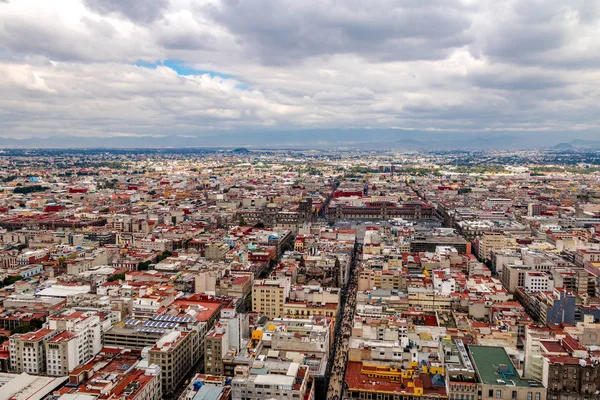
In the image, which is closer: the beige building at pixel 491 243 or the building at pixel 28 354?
the building at pixel 28 354

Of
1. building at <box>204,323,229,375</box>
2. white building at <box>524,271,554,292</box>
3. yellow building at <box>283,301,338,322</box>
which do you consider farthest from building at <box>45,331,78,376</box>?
white building at <box>524,271,554,292</box>

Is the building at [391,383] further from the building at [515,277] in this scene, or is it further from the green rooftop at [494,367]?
the building at [515,277]

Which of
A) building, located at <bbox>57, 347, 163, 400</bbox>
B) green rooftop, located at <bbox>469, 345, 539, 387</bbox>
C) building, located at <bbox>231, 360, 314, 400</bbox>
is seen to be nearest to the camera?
building, located at <bbox>231, 360, 314, 400</bbox>

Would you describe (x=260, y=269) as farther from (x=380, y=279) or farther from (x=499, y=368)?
(x=499, y=368)

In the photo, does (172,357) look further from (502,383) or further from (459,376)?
(502,383)

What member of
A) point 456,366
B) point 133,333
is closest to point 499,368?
point 456,366

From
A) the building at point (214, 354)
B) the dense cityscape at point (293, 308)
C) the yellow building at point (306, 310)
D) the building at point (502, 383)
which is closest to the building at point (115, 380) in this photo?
the dense cityscape at point (293, 308)

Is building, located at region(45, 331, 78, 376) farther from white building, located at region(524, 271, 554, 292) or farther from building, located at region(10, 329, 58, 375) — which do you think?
white building, located at region(524, 271, 554, 292)

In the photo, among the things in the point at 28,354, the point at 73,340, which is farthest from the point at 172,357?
the point at 28,354
